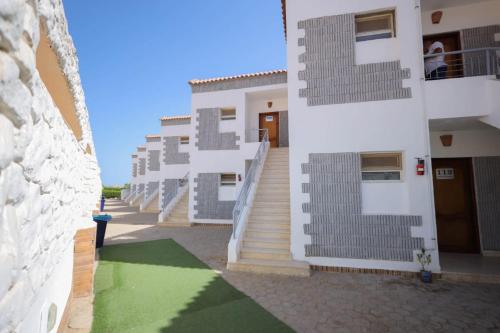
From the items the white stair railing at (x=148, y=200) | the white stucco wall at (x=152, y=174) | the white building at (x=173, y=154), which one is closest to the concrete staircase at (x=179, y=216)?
the white building at (x=173, y=154)

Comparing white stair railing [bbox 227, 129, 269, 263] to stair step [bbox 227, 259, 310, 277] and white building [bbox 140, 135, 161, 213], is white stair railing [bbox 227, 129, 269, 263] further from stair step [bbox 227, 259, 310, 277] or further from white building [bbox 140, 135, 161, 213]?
white building [bbox 140, 135, 161, 213]

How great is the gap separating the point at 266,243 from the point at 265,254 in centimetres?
31

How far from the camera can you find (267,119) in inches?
466

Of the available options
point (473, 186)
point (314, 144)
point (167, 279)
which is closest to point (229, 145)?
point (314, 144)

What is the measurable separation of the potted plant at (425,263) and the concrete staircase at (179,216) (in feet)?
30.8

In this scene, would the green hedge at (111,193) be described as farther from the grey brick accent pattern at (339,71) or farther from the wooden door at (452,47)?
the wooden door at (452,47)

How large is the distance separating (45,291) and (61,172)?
1.19m

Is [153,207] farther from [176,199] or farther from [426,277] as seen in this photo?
[426,277]

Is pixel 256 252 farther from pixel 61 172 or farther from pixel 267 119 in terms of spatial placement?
pixel 267 119

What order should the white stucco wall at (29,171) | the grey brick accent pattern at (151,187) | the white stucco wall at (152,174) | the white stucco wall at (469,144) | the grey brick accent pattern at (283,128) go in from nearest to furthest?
1. the white stucco wall at (29,171)
2. the white stucco wall at (469,144)
3. the grey brick accent pattern at (283,128)
4. the grey brick accent pattern at (151,187)
5. the white stucco wall at (152,174)

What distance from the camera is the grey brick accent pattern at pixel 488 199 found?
5.95 meters

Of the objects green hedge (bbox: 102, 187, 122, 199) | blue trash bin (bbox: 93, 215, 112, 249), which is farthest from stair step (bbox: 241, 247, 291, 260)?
green hedge (bbox: 102, 187, 122, 199)

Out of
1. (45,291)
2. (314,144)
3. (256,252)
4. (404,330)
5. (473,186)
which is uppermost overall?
(314,144)

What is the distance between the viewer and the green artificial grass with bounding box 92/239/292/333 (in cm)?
328
